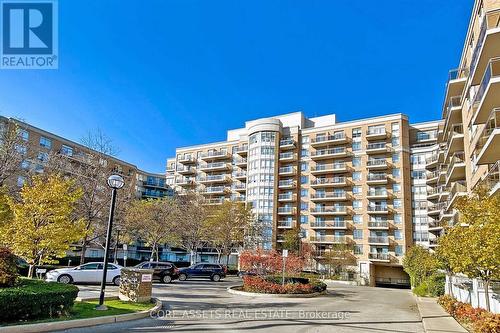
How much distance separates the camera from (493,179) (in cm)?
2434

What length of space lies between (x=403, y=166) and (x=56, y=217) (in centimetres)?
5799

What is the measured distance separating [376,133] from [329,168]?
996cm

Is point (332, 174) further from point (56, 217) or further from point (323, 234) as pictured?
point (56, 217)

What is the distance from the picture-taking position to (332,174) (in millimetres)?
70125

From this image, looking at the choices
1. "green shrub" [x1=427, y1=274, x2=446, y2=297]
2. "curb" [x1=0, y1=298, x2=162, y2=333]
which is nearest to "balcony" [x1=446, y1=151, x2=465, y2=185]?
"green shrub" [x1=427, y1=274, x2=446, y2=297]

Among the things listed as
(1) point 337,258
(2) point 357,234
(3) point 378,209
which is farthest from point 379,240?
(1) point 337,258

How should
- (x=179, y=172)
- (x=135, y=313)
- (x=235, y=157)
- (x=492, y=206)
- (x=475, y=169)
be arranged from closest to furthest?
(x=135, y=313), (x=492, y=206), (x=475, y=169), (x=235, y=157), (x=179, y=172)

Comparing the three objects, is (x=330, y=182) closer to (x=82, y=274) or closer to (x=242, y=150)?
(x=242, y=150)

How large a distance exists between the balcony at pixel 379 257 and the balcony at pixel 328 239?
4.57 meters

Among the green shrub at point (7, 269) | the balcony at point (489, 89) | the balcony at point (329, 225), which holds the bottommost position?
the green shrub at point (7, 269)

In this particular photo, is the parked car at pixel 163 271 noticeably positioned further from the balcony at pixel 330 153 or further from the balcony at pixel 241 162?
the balcony at pixel 241 162

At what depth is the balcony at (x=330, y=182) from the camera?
6744 cm

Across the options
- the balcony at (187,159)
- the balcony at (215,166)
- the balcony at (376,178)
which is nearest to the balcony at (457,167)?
the balcony at (376,178)

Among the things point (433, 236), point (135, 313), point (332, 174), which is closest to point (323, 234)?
point (332, 174)
